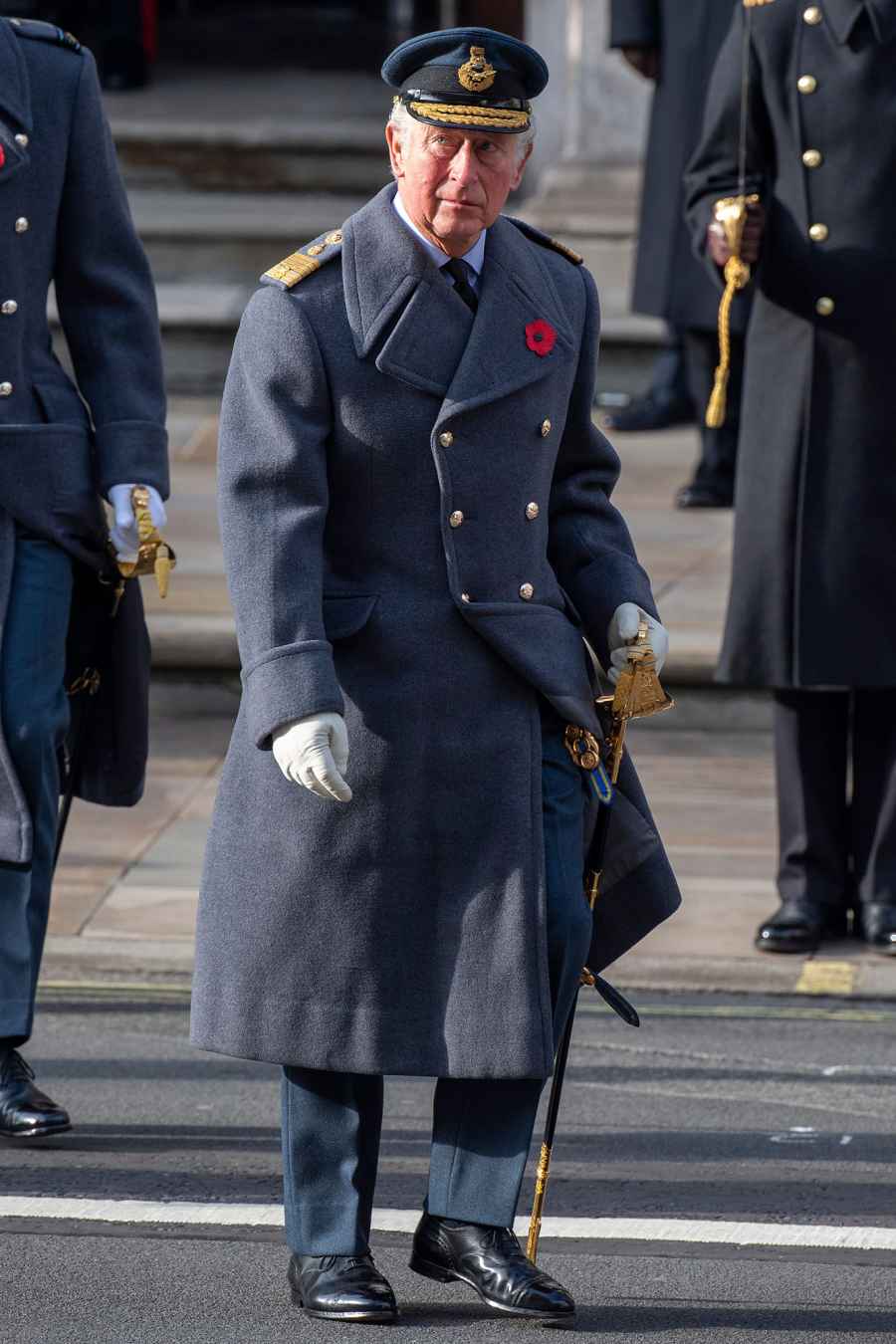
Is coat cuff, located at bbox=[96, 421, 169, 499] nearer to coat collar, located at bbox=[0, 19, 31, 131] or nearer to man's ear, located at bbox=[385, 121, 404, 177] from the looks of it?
coat collar, located at bbox=[0, 19, 31, 131]

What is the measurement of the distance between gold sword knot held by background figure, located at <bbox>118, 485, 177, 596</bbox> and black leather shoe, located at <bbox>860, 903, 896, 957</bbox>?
176 centimetres

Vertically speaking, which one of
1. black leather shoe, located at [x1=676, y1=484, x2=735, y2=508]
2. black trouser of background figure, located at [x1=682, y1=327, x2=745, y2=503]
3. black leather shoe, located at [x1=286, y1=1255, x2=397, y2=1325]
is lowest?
black leather shoe, located at [x1=676, y1=484, x2=735, y2=508]

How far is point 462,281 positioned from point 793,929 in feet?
7.21

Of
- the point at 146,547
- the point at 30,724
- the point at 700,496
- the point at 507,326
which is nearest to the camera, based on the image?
the point at 507,326

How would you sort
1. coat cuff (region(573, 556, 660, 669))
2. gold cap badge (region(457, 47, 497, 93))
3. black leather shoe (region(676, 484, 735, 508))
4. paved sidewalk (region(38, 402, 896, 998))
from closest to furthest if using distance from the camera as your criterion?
gold cap badge (region(457, 47, 497, 93)) → coat cuff (region(573, 556, 660, 669)) → paved sidewalk (region(38, 402, 896, 998)) → black leather shoe (region(676, 484, 735, 508))

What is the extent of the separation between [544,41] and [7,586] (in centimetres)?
626

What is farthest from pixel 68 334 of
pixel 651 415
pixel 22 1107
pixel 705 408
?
pixel 651 415

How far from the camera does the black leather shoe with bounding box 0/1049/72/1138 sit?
176 inches

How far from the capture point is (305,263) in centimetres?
362

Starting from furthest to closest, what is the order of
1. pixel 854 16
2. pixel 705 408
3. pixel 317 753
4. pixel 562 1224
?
1. pixel 705 408
2. pixel 854 16
3. pixel 562 1224
4. pixel 317 753

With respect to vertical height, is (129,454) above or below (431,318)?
below

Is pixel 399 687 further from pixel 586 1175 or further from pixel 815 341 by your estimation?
pixel 815 341

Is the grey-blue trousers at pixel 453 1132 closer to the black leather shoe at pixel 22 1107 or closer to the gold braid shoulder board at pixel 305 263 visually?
the gold braid shoulder board at pixel 305 263

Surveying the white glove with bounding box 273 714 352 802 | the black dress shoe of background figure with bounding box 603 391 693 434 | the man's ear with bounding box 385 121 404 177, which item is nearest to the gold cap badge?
the man's ear with bounding box 385 121 404 177
